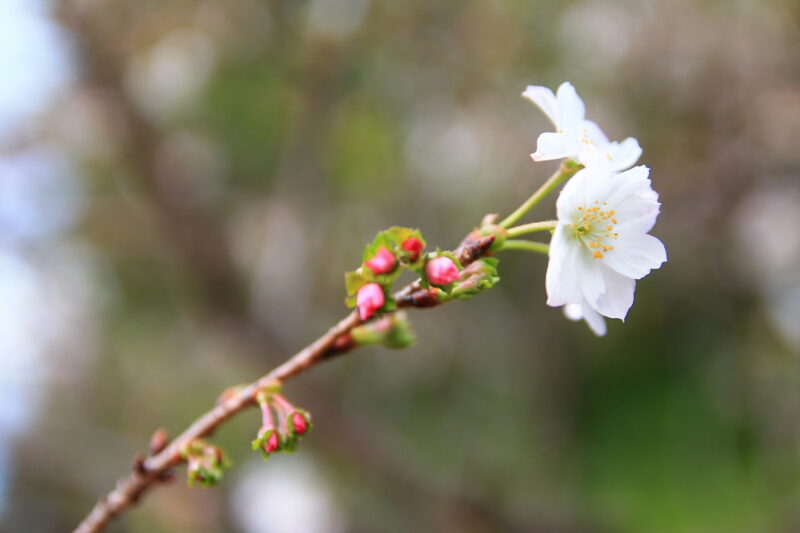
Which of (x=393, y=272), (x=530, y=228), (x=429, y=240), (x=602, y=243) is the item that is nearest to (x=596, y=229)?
(x=602, y=243)

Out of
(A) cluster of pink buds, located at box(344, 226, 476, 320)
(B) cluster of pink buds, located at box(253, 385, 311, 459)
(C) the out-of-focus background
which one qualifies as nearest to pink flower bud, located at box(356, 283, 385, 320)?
(A) cluster of pink buds, located at box(344, 226, 476, 320)

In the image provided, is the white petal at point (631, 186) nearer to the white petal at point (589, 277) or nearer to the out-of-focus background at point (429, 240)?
the white petal at point (589, 277)

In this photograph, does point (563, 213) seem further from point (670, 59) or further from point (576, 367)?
point (576, 367)

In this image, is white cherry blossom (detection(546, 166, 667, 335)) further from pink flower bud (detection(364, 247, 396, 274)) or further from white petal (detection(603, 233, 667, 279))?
pink flower bud (detection(364, 247, 396, 274))

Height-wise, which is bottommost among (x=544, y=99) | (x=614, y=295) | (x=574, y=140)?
(x=614, y=295)

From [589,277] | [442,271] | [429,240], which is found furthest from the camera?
[429,240]

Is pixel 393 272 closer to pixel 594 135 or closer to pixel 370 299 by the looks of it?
pixel 370 299
